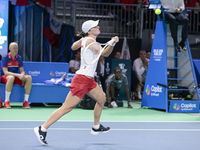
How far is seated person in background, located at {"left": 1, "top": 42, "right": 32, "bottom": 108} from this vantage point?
940cm

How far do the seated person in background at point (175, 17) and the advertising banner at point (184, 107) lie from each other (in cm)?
140

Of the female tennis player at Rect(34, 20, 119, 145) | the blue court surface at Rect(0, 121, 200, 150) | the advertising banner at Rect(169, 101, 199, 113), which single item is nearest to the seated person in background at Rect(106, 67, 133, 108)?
the advertising banner at Rect(169, 101, 199, 113)

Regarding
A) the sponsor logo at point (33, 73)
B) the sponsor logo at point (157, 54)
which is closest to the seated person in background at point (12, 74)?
the sponsor logo at point (33, 73)

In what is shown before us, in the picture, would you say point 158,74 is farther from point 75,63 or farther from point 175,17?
point 75,63

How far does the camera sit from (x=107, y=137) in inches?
210

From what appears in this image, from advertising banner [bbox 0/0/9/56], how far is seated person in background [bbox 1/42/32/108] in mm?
1869

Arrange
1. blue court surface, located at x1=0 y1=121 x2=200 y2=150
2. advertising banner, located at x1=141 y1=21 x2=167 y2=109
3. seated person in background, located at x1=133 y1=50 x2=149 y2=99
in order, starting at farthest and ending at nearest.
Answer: seated person in background, located at x1=133 y1=50 x2=149 y2=99
advertising banner, located at x1=141 y1=21 x2=167 y2=109
blue court surface, located at x1=0 y1=121 x2=200 y2=150

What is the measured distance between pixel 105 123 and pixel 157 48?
11.6ft

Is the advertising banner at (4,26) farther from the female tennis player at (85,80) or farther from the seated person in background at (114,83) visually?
the female tennis player at (85,80)

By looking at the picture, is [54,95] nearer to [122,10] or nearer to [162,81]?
[162,81]

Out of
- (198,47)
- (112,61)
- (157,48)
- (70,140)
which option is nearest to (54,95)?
(112,61)

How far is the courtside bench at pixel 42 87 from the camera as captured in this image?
9.63 metres

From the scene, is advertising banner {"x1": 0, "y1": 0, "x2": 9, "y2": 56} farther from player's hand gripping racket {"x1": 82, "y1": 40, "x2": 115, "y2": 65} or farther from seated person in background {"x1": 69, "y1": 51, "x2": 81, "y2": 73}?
player's hand gripping racket {"x1": 82, "y1": 40, "x2": 115, "y2": 65}

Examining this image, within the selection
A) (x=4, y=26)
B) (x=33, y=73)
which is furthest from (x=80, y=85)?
(x=4, y=26)
